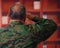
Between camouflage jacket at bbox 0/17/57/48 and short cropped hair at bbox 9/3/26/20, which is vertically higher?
short cropped hair at bbox 9/3/26/20

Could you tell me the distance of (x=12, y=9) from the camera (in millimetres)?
1691

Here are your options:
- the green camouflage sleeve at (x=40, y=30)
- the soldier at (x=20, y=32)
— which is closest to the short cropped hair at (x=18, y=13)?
the soldier at (x=20, y=32)

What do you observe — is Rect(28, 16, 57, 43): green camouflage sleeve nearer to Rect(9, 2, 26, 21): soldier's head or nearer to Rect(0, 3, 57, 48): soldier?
Rect(0, 3, 57, 48): soldier

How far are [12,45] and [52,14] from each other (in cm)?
214

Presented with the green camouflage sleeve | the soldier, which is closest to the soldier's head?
the soldier

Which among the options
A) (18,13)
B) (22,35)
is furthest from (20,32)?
(18,13)

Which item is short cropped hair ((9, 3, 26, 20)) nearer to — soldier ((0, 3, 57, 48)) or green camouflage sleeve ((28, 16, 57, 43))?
soldier ((0, 3, 57, 48))

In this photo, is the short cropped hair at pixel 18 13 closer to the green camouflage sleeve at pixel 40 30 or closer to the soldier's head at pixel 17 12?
the soldier's head at pixel 17 12

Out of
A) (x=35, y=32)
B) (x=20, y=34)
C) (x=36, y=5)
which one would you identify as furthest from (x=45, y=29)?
(x=36, y=5)

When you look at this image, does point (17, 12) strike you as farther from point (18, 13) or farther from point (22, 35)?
point (22, 35)

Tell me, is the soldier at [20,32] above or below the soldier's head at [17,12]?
below

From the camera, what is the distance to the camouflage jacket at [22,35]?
1644 millimetres

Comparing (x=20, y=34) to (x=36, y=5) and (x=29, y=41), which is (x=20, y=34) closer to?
(x=29, y=41)

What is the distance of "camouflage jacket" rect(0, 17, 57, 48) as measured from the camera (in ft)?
5.39
